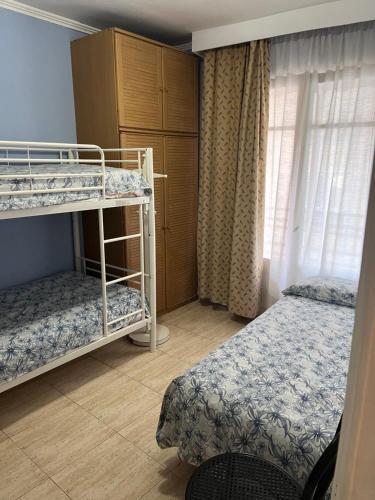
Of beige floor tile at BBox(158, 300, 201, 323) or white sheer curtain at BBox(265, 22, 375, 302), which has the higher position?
white sheer curtain at BBox(265, 22, 375, 302)

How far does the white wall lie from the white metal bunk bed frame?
122cm

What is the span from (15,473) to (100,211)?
4.98 ft

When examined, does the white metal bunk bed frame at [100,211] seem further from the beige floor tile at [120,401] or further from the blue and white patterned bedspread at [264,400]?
the blue and white patterned bedspread at [264,400]

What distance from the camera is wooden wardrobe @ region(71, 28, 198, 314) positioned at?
2.93m

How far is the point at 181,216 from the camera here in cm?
369

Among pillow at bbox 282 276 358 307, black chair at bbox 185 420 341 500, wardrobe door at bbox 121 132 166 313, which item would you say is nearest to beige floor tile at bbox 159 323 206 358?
wardrobe door at bbox 121 132 166 313

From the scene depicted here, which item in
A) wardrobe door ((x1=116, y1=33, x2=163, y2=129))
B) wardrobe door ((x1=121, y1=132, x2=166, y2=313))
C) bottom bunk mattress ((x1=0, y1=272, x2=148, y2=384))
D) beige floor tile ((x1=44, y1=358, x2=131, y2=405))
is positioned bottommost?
beige floor tile ((x1=44, y1=358, x2=131, y2=405))

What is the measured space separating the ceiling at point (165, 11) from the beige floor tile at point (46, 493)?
3.01m

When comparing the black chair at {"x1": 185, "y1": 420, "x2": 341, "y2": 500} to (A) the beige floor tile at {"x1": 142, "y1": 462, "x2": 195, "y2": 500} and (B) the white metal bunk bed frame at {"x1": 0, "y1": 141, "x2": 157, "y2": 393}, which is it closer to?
(A) the beige floor tile at {"x1": 142, "y1": 462, "x2": 195, "y2": 500}

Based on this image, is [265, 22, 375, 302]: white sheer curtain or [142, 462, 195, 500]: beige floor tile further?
[265, 22, 375, 302]: white sheer curtain

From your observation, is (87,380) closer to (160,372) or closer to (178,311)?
(160,372)

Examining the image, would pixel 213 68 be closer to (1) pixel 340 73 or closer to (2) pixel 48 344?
(1) pixel 340 73

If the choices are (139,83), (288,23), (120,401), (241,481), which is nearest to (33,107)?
(139,83)

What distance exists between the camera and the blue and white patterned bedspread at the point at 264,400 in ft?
4.96
